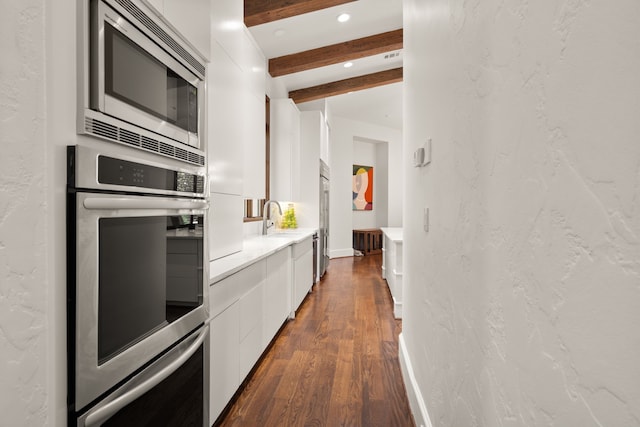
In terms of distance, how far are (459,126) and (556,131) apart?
23.4 inches

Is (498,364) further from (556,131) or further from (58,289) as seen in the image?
(58,289)

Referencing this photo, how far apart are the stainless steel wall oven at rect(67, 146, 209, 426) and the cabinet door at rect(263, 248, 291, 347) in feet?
4.23

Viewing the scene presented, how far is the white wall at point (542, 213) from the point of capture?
1.34 ft

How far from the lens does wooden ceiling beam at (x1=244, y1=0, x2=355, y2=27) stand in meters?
3.51

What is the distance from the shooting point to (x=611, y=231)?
1.40 feet

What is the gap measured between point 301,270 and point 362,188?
5738 millimetres

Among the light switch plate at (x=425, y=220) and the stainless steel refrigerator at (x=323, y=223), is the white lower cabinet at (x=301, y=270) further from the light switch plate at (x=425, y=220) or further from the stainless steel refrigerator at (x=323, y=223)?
the light switch plate at (x=425, y=220)

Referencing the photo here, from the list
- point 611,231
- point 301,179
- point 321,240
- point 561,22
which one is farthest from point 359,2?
point 611,231

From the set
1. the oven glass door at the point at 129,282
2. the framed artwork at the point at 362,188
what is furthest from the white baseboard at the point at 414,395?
the framed artwork at the point at 362,188

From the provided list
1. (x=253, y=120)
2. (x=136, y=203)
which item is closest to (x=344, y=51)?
(x=253, y=120)

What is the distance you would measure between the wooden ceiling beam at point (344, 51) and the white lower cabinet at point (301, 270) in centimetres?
240

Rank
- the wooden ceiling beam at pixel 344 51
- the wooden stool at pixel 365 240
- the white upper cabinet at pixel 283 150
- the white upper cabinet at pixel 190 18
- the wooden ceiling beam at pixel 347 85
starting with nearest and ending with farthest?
the white upper cabinet at pixel 190 18 < the wooden ceiling beam at pixel 344 51 < the white upper cabinet at pixel 283 150 < the wooden ceiling beam at pixel 347 85 < the wooden stool at pixel 365 240

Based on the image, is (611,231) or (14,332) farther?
(14,332)

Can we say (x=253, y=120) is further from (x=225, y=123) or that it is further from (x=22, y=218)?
(x=22, y=218)
